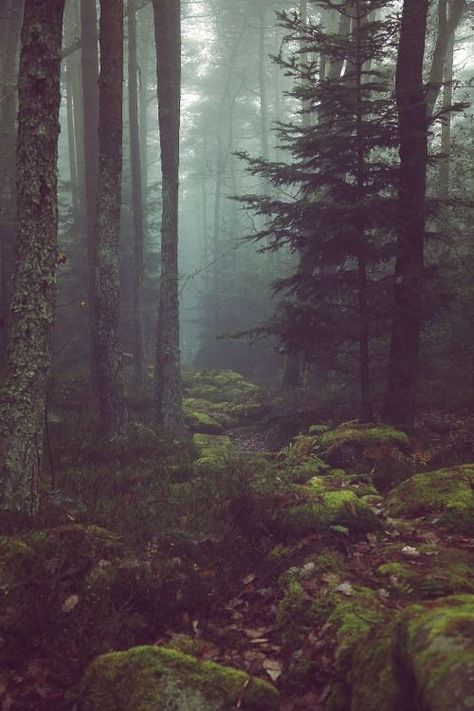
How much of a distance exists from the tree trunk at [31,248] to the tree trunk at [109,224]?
4.45 m

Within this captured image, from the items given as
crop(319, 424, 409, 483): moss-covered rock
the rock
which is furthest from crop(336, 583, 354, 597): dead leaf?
crop(319, 424, 409, 483): moss-covered rock

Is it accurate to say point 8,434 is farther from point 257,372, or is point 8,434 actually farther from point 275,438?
point 257,372

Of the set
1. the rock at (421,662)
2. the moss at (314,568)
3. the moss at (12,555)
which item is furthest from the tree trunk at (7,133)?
the rock at (421,662)

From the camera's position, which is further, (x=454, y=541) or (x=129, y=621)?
(x=454, y=541)

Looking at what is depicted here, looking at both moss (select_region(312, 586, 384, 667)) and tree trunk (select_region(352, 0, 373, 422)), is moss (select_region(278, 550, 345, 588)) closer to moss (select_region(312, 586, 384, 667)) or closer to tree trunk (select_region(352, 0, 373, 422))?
moss (select_region(312, 586, 384, 667))

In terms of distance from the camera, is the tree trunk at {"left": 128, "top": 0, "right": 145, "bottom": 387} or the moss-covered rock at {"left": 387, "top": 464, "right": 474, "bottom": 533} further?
the tree trunk at {"left": 128, "top": 0, "right": 145, "bottom": 387}

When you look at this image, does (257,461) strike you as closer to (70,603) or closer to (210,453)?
(210,453)

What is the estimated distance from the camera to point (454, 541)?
16.5 feet

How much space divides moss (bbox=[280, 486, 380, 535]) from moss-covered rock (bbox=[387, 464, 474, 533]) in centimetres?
60

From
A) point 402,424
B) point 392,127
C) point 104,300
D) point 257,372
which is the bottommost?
point 257,372

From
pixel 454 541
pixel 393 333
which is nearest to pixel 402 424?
pixel 393 333

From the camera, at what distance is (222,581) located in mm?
4758

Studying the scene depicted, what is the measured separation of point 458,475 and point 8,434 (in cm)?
514

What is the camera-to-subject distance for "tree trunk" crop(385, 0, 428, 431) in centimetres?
925
